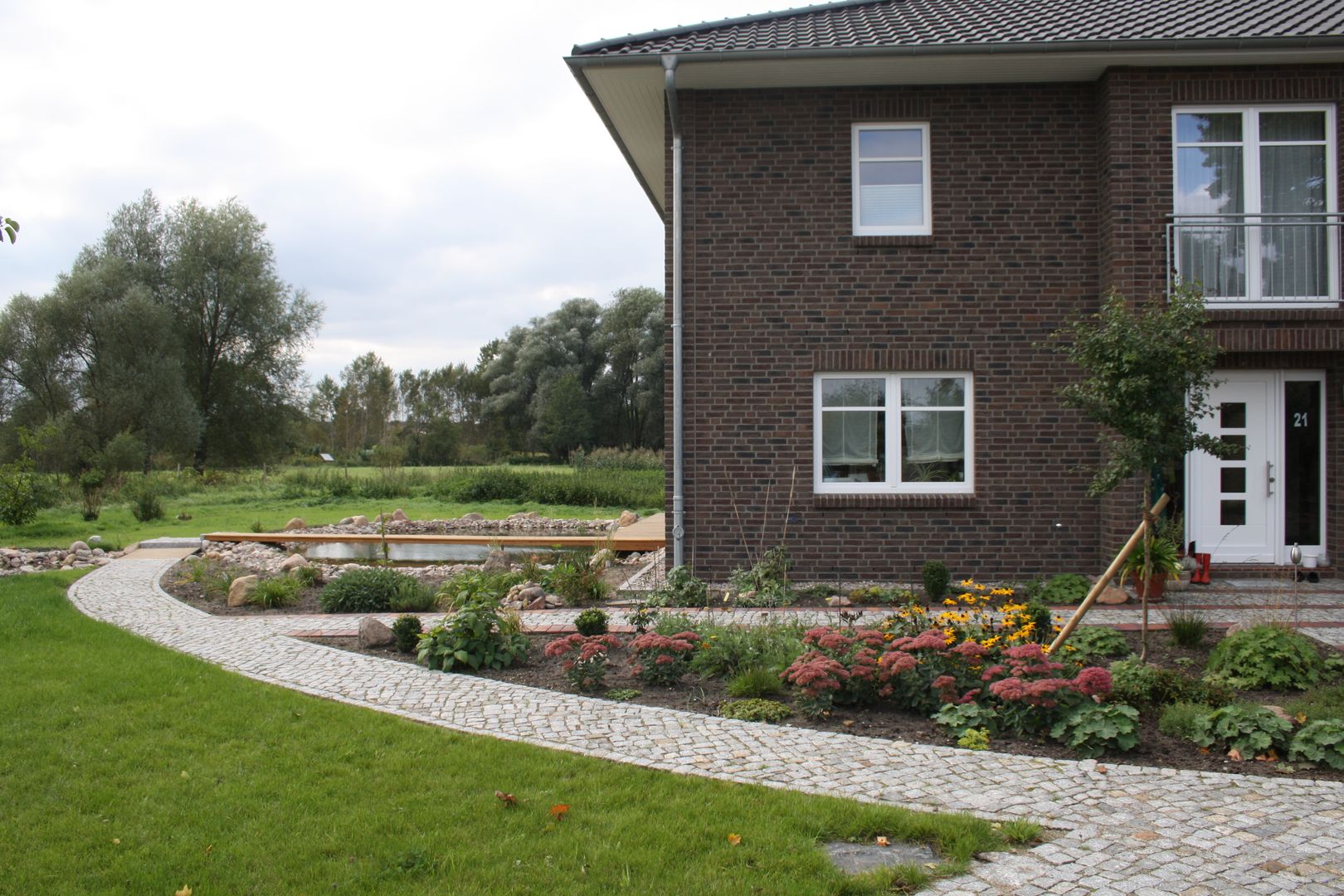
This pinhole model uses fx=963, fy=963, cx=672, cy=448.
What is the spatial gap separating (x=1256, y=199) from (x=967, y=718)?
8230 millimetres

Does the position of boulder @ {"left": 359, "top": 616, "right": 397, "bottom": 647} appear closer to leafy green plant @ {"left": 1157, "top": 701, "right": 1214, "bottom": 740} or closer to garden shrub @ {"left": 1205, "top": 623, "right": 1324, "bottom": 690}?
leafy green plant @ {"left": 1157, "top": 701, "right": 1214, "bottom": 740}

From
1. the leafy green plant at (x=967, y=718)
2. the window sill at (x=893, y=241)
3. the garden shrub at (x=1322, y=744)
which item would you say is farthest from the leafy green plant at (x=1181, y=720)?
the window sill at (x=893, y=241)

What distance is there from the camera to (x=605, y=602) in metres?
10.0

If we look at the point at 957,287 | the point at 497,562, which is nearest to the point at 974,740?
the point at 957,287

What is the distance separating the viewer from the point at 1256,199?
10633 millimetres

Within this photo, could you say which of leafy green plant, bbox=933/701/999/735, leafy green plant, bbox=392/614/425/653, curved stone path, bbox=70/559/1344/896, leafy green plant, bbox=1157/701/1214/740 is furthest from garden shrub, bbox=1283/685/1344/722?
leafy green plant, bbox=392/614/425/653

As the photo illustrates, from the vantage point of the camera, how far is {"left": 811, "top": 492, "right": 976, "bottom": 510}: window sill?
415 inches

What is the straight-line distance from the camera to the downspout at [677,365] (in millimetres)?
10578

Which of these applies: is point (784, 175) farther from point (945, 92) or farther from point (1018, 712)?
point (1018, 712)

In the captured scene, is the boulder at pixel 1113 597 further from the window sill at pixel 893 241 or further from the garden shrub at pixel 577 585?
the garden shrub at pixel 577 585

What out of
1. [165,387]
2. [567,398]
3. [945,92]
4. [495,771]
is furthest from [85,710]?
[567,398]

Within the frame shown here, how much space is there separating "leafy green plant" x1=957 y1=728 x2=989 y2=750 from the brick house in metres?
5.30

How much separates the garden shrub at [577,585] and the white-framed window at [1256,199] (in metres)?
7.23

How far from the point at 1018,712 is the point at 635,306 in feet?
150
